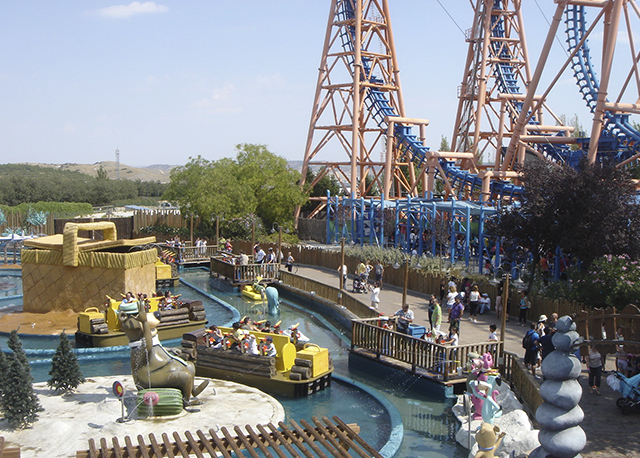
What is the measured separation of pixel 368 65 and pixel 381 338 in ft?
112

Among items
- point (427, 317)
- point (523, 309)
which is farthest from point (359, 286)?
point (523, 309)

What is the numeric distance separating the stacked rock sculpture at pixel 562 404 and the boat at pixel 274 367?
9.90 m

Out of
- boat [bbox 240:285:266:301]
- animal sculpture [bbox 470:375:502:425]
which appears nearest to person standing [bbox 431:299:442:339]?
animal sculpture [bbox 470:375:502:425]

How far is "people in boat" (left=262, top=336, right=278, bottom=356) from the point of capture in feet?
51.2

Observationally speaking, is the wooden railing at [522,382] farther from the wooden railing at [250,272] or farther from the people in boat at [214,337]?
the wooden railing at [250,272]

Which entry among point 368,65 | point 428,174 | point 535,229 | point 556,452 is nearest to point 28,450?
point 556,452

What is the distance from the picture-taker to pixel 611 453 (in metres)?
10.7

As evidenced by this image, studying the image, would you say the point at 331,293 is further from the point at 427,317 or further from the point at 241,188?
the point at 241,188

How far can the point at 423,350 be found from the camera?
15.5 m

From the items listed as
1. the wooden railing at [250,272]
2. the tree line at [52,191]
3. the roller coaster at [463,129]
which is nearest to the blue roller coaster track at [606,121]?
the roller coaster at [463,129]

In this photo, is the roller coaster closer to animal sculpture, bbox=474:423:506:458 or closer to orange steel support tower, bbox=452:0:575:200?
orange steel support tower, bbox=452:0:575:200

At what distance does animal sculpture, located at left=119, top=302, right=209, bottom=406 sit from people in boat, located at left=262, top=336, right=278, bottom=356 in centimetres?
338

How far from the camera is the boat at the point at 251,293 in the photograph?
28.7 m

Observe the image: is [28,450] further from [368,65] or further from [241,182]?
[368,65]
